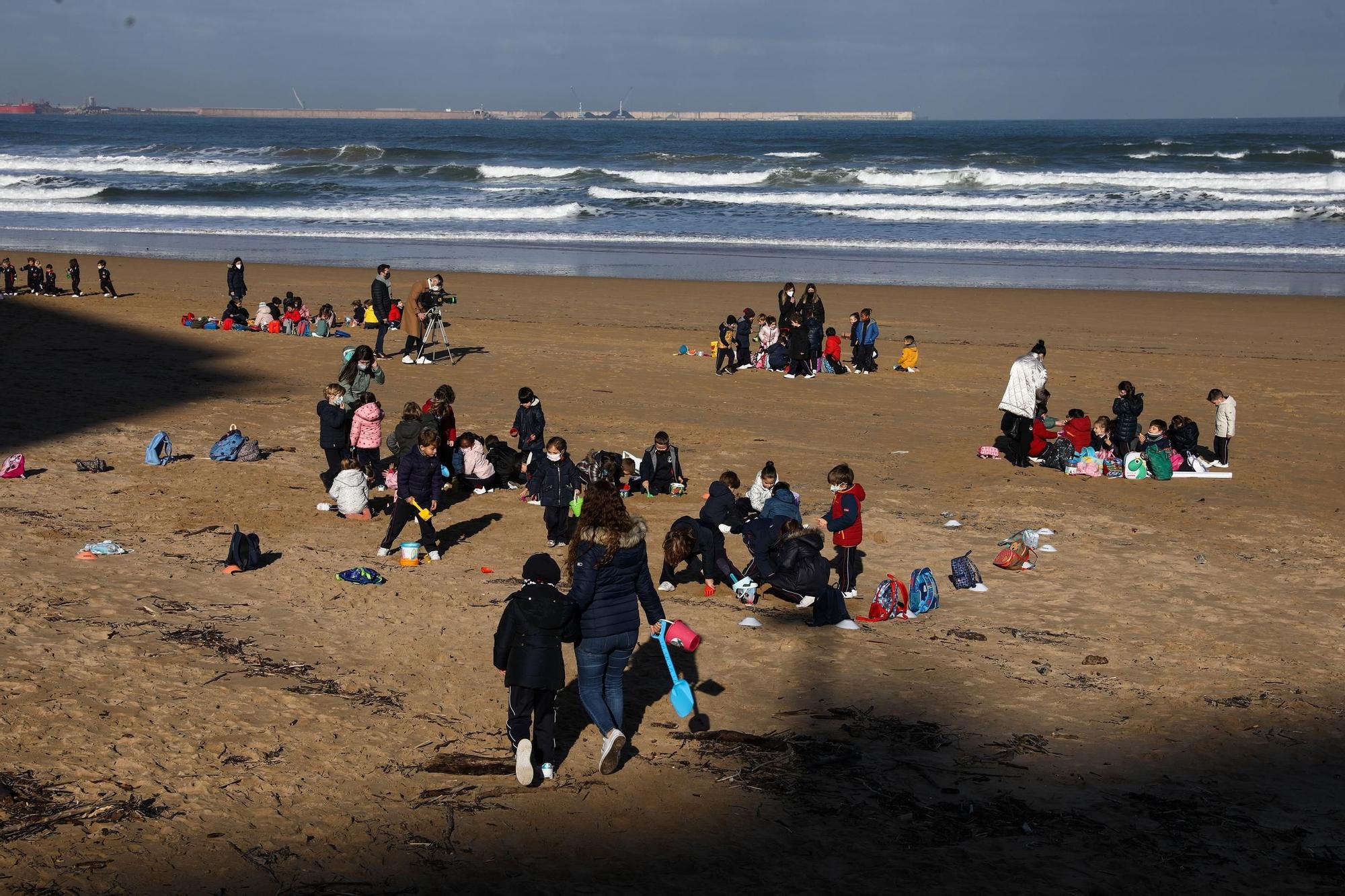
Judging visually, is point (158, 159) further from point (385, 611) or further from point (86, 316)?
point (385, 611)

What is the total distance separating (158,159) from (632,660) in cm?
8080

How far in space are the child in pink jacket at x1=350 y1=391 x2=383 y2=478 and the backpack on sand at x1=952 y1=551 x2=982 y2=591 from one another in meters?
6.11

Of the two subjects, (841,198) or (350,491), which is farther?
(841,198)

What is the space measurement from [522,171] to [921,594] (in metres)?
64.0

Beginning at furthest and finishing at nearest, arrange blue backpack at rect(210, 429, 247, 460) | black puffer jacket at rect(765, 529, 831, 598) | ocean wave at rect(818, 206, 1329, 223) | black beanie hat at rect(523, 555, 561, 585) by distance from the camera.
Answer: ocean wave at rect(818, 206, 1329, 223) → blue backpack at rect(210, 429, 247, 460) → black puffer jacket at rect(765, 529, 831, 598) → black beanie hat at rect(523, 555, 561, 585)

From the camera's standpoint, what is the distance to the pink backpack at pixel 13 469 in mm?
12539

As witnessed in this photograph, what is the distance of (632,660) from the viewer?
895cm

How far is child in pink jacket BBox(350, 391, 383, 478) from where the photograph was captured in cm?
1263

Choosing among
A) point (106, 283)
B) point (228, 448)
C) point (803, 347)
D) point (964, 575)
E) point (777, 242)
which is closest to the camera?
point (964, 575)

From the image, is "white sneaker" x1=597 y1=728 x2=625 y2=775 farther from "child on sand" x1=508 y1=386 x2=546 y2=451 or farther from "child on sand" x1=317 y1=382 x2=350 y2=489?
"child on sand" x1=317 y1=382 x2=350 y2=489

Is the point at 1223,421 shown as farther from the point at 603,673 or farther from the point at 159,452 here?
the point at 159,452

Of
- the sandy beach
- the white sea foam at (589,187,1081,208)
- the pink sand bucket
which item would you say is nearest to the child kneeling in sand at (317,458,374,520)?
the sandy beach

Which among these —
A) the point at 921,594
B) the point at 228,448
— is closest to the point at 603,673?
the point at 921,594

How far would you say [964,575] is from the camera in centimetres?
1066
